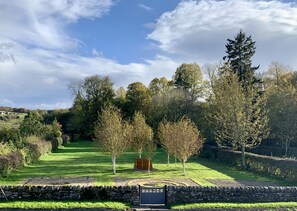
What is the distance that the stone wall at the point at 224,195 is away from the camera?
18047 millimetres

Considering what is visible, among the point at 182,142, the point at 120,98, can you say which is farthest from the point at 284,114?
the point at 120,98

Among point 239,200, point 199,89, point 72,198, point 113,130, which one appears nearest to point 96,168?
point 113,130

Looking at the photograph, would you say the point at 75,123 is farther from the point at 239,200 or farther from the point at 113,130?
the point at 239,200

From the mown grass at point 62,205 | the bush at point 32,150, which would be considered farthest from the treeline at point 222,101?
the mown grass at point 62,205

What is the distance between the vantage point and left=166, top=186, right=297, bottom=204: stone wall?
18.0 m

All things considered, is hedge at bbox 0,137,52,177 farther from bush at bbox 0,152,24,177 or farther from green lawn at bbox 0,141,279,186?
green lawn at bbox 0,141,279,186

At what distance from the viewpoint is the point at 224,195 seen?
18.2 meters

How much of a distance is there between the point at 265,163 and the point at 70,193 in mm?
18649

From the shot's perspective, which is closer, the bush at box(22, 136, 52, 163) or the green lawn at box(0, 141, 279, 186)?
the green lawn at box(0, 141, 279, 186)

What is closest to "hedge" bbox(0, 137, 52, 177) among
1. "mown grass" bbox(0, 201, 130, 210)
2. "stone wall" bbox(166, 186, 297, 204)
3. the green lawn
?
the green lawn

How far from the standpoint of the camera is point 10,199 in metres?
17.6

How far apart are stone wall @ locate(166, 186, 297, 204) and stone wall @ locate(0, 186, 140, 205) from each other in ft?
6.68

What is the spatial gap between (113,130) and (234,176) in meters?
10.5

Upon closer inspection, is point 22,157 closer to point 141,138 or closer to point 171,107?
point 141,138
